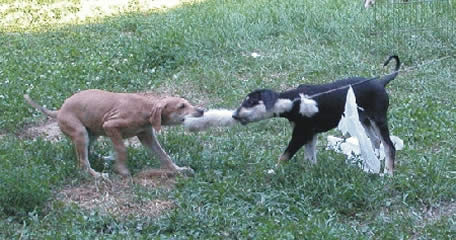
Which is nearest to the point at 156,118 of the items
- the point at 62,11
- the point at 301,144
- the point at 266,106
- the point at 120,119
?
the point at 120,119

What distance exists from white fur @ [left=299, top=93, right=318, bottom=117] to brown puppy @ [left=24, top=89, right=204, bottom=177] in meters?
0.90

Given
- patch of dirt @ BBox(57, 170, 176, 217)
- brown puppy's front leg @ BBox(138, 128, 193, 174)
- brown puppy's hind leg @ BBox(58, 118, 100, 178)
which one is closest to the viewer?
patch of dirt @ BBox(57, 170, 176, 217)

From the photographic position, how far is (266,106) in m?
6.62

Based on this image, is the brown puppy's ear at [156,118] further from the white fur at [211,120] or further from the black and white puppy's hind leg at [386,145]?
the black and white puppy's hind leg at [386,145]

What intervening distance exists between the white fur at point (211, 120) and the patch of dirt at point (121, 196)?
0.51 m

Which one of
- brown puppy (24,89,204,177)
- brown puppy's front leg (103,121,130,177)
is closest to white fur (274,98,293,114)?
brown puppy (24,89,204,177)

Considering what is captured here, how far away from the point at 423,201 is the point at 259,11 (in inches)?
266

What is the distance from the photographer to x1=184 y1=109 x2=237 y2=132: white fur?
22.4 feet

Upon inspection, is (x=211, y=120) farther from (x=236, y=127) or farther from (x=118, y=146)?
(x=236, y=127)

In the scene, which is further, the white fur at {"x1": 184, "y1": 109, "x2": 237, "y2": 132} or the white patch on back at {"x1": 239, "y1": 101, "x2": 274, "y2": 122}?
the white fur at {"x1": 184, "y1": 109, "x2": 237, "y2": 132}

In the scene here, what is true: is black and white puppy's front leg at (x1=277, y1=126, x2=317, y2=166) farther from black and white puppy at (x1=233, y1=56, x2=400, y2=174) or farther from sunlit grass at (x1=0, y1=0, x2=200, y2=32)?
sunlit grass at (x1=0, y1=0, x2=200, y2=32)

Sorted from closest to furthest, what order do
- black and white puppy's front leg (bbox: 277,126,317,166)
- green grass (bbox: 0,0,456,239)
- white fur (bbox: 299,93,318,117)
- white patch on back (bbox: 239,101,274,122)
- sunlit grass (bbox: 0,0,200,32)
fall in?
green grass (bbox: 0,0,456,239) < white patch on back (bbox: 239,101,274,122) < white fur (bbox: 299,93,318,117) < black and white puppy's front leg (bbox: 277,126,317,166) < sunlit grass (bbox: 0,0,200,32)

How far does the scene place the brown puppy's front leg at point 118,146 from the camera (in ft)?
22.8

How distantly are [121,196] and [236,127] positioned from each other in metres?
2.14
